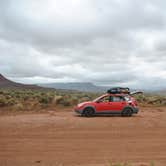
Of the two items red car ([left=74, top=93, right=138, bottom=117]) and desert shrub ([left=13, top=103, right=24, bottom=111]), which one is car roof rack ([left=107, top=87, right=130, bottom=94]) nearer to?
red car ([left=74, top=93, right=138, bottom=117])

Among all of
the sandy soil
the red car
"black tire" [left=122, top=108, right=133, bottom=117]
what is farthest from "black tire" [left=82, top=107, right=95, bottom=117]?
"black tire" [left=122, top=108, right=133, bottom=117]

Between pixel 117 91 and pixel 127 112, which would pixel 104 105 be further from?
pixel 127 112

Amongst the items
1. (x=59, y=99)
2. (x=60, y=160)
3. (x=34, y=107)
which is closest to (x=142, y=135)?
(x=60, y=160)

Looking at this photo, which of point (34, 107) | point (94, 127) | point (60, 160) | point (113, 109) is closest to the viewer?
point (60, 160)

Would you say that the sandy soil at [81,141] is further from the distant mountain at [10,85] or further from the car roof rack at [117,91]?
the distant mountain at [10,85]

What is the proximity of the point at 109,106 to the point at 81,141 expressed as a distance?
8609mm

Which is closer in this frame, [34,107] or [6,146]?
[6,146]

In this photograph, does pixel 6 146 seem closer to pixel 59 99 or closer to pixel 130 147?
pixel 130 147

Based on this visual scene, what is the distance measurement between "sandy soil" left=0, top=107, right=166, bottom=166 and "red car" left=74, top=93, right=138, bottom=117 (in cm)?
91

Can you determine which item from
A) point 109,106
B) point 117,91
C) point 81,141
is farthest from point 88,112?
point 81,141

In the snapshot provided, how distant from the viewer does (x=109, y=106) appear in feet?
81.4

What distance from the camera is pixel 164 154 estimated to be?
14.1 meters

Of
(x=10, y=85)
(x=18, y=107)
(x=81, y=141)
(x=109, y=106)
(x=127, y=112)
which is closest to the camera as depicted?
(x=81, y=141)

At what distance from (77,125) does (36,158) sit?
27.5 ft
